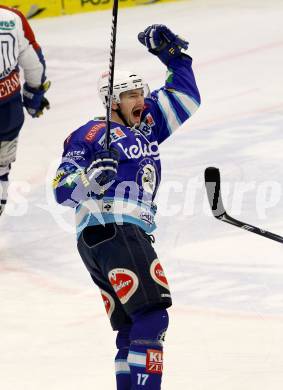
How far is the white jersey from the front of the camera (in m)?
6.59

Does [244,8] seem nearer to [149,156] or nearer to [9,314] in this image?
[9,314]

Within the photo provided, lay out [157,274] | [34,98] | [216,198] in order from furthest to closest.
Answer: [34,98] < [216,198] < [157,274]

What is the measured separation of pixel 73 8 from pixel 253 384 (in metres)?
8.02

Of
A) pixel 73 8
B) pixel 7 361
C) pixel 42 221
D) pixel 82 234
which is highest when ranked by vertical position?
pixel 82 234

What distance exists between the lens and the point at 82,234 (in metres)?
4.45

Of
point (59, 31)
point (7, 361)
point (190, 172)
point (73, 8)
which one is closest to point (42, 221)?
point (190, 172)

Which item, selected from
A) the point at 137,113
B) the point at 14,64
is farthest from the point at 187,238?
the point at 137,113

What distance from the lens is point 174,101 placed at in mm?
4781

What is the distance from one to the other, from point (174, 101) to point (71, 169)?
670mm

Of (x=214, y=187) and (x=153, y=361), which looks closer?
(x=153, y=361)

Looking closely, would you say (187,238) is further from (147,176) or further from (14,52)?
(147,176)

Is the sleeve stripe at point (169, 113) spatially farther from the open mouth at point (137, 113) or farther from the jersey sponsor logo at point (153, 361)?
the jersey sponsor logo at point (153, 361)

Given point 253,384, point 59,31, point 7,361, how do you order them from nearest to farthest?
point 253,384 → point 7,361 → point 59,31

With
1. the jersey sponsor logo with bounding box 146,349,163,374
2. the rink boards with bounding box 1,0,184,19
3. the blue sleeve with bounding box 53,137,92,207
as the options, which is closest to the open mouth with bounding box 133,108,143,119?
the blue sleeve with bounding box 53,137,92,207
